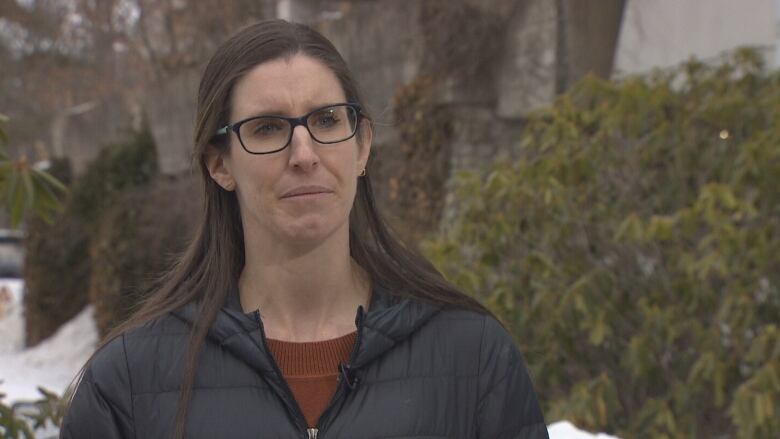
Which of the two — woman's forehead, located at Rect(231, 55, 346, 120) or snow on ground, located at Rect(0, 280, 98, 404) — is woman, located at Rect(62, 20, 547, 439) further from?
snow on ground, located at Rect(0, 280, 98, 404)

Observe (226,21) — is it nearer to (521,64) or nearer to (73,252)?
(73,252)

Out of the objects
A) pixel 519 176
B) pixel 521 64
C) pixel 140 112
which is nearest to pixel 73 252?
pixel 140 112

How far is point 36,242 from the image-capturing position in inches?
637

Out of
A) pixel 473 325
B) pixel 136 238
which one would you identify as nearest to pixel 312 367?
pixel 473 325

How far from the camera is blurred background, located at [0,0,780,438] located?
16.6ft

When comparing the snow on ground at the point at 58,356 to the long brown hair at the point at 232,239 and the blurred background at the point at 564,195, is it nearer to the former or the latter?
the blurred background at the point at 564,195

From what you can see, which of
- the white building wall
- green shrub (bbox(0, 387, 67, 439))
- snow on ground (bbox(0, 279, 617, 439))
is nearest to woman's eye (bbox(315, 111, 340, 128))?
green shrub (bbox(0, 387, 67, 439))

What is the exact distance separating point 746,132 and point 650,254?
0.69 metres

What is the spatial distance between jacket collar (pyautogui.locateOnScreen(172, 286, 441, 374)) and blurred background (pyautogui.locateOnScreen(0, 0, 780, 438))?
41cm

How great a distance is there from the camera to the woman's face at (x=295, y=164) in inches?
75.8

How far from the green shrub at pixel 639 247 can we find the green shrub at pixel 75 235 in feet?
32.8

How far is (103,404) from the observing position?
1895 millimetres

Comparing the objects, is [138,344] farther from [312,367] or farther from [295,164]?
[295,164]

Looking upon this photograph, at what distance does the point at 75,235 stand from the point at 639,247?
11.3 m
